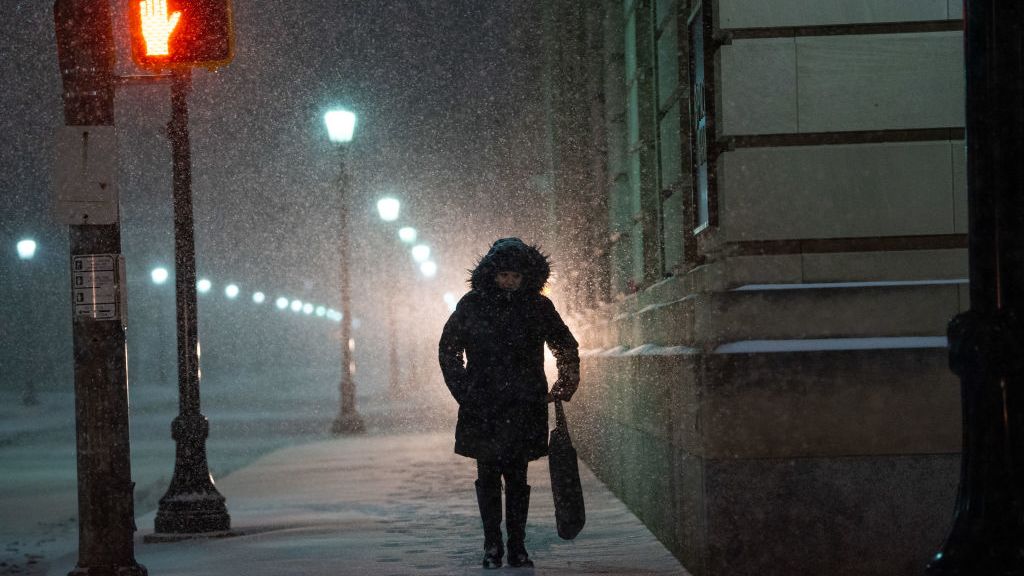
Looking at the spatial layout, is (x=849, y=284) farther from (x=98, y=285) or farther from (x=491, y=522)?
(x=98, y=285)

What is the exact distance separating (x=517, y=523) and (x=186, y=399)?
12.5 feet

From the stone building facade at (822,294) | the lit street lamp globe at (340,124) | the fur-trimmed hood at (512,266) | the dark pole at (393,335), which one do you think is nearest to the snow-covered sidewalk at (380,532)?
the stone building facade at (822,294)

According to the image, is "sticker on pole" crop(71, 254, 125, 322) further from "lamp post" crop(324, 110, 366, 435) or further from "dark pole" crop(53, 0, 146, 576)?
"lamp post" crop(324, 110, 366, 435)

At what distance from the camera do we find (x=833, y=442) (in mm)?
6977

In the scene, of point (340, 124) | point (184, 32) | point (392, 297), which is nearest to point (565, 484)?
point (184, 32)

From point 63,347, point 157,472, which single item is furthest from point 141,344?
point 157,472

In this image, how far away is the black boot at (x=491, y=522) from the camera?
788 cm

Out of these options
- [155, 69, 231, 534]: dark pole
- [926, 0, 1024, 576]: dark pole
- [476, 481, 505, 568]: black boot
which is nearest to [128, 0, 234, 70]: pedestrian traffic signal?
[155, 69, 231, 534]: dark pole

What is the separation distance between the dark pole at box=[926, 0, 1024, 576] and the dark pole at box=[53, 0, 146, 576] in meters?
4.74

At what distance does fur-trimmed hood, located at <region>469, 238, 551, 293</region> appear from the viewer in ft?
25.6

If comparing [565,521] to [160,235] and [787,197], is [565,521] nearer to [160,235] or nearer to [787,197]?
[787,197]

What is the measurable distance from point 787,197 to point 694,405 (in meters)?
1.10

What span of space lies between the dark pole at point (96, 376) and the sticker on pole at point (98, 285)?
22 millimetres

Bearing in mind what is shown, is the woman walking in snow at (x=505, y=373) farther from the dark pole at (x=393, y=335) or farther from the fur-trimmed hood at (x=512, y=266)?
the dark pole at (x=393, y=335)
